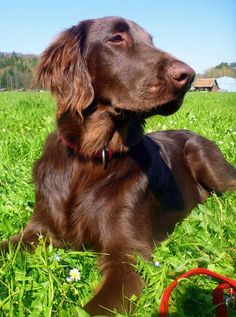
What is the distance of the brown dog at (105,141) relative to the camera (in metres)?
2.61

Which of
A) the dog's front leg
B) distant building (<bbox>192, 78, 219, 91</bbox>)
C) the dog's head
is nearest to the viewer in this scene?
the dog's front leg

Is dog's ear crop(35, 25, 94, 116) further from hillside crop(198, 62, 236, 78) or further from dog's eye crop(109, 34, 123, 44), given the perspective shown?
hillside crop(198, 62, 236, 78)

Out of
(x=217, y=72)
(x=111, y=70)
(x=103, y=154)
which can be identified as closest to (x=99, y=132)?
(x=103, y=154)

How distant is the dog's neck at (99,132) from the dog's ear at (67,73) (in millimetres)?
107

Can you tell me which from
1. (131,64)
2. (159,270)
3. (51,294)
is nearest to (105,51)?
(131,64)

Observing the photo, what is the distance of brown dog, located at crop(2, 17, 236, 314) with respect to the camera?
261 cm

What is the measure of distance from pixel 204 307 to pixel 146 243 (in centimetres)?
72

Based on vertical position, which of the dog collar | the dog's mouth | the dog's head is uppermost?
the dog's head

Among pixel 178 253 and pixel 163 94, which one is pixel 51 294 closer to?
pixel 178 253

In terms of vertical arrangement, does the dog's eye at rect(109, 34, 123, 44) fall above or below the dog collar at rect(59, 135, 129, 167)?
above

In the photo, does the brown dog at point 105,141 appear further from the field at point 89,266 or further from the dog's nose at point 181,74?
the field at point 89,266

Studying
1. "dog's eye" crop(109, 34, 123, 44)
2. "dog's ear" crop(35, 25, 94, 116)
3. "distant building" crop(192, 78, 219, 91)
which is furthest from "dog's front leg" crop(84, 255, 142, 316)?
"distant building" crop(192, 78, 219, 91)

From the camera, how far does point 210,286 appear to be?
2.20 m

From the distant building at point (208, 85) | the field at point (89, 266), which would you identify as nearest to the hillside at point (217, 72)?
the distant building at point (208, 85)
